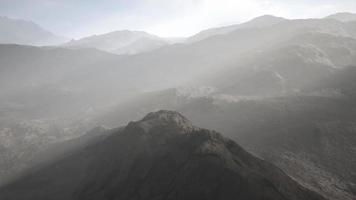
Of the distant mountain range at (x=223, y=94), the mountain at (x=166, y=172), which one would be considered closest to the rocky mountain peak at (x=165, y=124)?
the mountain at (x=166, y=172)

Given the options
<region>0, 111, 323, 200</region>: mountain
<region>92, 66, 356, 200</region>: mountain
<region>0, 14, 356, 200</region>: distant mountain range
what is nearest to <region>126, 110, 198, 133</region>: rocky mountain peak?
<region>0, 111, 323, 200</region>: mountain

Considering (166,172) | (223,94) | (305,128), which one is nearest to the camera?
(166,172)


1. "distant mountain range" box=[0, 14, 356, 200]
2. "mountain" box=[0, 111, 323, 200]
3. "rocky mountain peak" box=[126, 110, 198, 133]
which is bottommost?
"distant mountain range" box=[0, 14, 356, 200]

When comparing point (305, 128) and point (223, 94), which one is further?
point (223, 94)

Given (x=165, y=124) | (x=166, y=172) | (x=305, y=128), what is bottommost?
(x=305, y=128)

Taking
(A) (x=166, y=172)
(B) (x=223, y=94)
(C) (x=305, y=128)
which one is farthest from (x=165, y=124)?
(B) (x=223, y=94)

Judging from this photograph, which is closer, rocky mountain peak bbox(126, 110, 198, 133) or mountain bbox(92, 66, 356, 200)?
rocky mountain peak bbox(126, 110, 198, 133)

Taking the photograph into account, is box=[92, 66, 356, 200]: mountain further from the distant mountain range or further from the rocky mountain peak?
the rocky mountain peak

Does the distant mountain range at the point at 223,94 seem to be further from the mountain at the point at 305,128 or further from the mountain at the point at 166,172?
the mountain at the point at 166,172

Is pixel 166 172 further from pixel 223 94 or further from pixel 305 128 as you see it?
pixel 223 94
